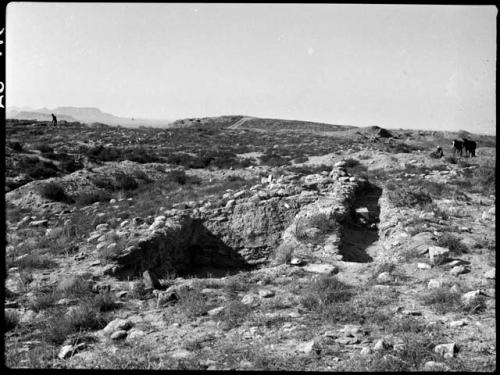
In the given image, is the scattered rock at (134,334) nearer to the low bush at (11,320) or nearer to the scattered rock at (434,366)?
the low bush at (11,320)

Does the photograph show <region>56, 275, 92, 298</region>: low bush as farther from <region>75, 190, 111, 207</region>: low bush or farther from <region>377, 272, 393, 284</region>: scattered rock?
<region>75, 190, 111, 207</region>: low bush

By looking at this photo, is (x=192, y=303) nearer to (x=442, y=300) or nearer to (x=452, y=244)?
(x=442, y=300)

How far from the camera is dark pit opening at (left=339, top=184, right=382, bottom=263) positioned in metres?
9.42

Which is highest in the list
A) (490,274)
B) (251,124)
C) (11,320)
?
(251,124)

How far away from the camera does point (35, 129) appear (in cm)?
3425

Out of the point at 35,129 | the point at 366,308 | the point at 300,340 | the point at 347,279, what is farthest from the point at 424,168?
the point at 35,129

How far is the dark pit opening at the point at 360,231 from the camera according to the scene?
30.9 ft

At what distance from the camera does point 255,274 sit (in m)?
7.51

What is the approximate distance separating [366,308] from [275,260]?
382cm

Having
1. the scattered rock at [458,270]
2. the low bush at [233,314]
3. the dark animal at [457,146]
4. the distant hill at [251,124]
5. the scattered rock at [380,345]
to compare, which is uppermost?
the distant hill at [251,124]

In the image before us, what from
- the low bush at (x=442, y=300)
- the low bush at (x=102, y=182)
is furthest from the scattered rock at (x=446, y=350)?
the low bush at (x=102, y=182)

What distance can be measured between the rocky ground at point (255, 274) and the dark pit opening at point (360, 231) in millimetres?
48

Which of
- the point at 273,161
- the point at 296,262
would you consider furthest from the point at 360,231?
the point at 273,161

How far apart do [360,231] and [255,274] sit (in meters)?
4.48
